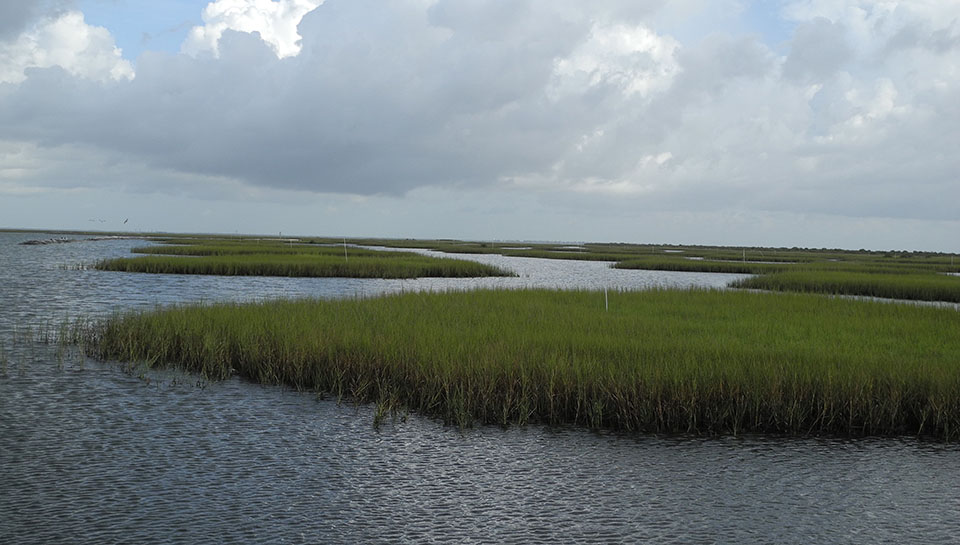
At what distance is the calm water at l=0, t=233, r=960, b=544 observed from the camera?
8172mm

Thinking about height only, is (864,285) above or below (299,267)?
below

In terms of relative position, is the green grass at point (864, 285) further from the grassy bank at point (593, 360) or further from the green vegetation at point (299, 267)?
the green vegetation at point (299, 267)

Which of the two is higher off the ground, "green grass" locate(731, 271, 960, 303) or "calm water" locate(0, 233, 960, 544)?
"green grass" locate(731, 271, 960, 303)

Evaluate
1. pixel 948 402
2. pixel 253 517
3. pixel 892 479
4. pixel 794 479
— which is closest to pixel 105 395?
pixel 253 517

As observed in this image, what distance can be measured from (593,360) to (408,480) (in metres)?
5.50

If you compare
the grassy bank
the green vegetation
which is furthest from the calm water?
the green vegetation

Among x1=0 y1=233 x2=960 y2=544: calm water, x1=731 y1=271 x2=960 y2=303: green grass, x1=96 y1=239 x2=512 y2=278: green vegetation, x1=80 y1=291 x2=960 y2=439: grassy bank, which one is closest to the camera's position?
x1=0 y1=233 x2=960 y2=544: calm water

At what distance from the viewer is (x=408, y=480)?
962 centimetres

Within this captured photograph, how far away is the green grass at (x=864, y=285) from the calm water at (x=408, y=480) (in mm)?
30084

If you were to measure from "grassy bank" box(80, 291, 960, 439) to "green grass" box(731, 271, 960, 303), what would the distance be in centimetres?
1491

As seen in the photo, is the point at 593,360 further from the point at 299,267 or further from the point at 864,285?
the point at 299,267

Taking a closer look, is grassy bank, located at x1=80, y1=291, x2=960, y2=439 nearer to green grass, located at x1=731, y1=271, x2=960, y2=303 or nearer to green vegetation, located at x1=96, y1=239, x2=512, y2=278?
green grass, located at x1=731, y1=271, x2=960, y2=303

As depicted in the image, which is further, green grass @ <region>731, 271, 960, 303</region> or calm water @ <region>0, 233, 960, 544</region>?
green grass @ <region>731, 271, 960, 303</region>

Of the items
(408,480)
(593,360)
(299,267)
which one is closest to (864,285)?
(593,360)
